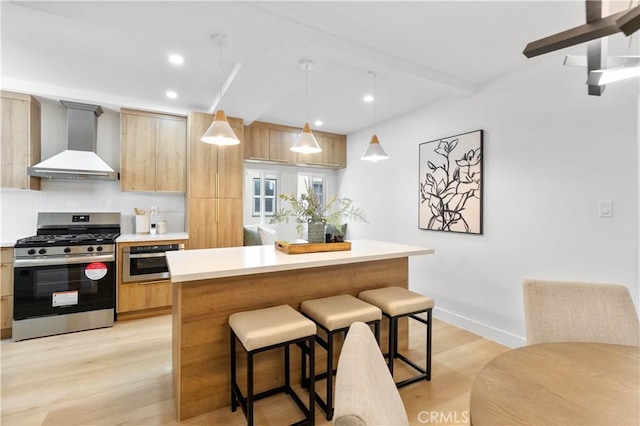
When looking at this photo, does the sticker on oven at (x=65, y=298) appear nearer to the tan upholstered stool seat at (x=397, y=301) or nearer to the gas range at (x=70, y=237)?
the gas range at (x=70, y=237)

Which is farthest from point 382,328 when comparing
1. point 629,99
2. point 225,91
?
point 225,91

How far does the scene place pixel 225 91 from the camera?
3.04 metres

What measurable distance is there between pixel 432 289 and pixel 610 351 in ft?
8.36

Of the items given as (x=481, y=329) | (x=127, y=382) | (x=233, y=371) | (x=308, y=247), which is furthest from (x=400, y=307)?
(x=127, y=382)

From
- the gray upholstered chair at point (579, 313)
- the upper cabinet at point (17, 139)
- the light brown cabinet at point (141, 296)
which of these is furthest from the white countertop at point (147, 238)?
the gray upholstered chair at point (579, 313)

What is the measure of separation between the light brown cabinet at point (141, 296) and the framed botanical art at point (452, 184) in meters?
2.99

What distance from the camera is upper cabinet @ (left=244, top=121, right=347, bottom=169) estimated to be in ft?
14.6

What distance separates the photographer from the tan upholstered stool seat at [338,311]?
6.13 feet

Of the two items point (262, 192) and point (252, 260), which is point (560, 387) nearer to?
point (252, 260)

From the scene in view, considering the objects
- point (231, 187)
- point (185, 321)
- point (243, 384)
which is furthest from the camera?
point (231, 187)

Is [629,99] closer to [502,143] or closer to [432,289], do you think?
[502,143]

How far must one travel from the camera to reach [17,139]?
3131mm

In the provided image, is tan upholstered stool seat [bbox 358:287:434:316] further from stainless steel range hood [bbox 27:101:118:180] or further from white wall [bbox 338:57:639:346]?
stainless steel range hood [bbox 27:101:118:180]

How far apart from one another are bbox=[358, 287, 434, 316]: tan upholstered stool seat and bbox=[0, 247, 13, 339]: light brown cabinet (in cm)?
341
